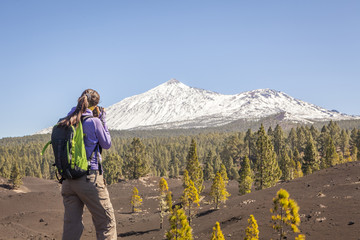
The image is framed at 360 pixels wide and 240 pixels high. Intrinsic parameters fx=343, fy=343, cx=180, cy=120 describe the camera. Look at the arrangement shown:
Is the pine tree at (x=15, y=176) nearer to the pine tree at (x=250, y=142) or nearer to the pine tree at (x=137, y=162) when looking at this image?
the pine tree at (x=137, y=162)

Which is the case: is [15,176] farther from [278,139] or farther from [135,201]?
[278,139]

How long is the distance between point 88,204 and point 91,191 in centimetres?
24

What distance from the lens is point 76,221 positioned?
5.40m

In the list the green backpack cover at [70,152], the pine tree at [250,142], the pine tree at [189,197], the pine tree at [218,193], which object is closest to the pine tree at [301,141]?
the pine tree at [250,142]

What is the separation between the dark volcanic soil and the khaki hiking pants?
1862cm

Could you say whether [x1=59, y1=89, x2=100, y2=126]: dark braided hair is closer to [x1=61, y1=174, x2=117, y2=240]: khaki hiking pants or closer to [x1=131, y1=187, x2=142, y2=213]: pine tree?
[x1=61, y1=174, x2=117, y2=240]: khaki hiking pants

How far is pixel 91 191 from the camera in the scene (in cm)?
516

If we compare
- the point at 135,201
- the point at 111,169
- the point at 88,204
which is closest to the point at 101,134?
the point at 88,204

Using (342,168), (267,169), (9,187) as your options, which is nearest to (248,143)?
(267,169)

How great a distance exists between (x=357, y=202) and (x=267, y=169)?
27.9 metres

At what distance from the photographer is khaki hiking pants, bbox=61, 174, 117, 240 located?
203 inches

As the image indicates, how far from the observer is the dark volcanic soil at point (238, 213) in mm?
23609

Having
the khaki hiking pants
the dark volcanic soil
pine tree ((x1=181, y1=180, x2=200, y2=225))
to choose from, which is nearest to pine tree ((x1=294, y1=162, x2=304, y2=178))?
the dark volcanic soil

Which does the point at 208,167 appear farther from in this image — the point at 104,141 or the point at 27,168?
the point at 104,141
